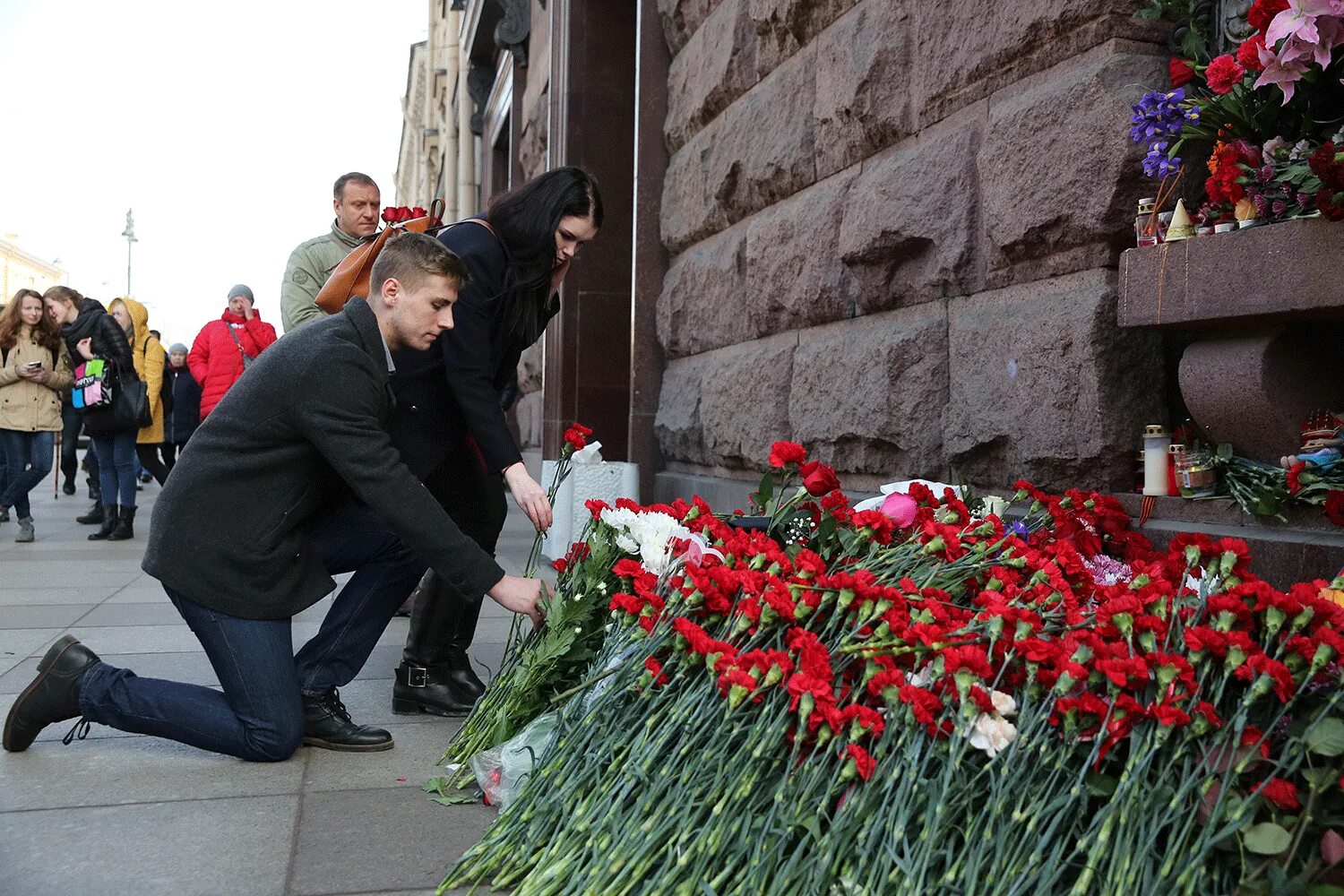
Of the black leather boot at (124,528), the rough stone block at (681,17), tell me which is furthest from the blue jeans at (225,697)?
the black leather boot at (124,528)

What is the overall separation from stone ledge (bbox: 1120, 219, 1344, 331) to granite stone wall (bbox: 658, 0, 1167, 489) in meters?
0.15

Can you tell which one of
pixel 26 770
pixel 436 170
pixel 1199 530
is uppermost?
pixel 436 170

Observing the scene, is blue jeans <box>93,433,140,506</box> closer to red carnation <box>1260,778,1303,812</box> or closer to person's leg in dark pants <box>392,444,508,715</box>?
person's leg in dark pants <box>392,444,508,715</box>

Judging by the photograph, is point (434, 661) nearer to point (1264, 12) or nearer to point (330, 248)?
point (330, 248)

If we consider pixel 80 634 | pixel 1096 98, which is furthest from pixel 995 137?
pixel 80 634

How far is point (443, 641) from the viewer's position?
3598 mm

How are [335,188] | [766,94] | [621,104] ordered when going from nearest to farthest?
[766,94] < [335,188] < [621,104]

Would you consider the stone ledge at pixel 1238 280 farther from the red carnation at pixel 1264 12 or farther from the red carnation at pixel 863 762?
the red carnation at pixel 863 762

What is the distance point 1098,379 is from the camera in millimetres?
2947

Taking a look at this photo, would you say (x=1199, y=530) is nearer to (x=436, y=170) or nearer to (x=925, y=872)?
(x=925, y=872)

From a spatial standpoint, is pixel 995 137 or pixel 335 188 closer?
pixel 995 137

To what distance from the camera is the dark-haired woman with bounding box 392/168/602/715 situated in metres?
3.32

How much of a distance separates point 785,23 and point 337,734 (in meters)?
2.98

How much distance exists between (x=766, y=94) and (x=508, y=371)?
1779 mm
